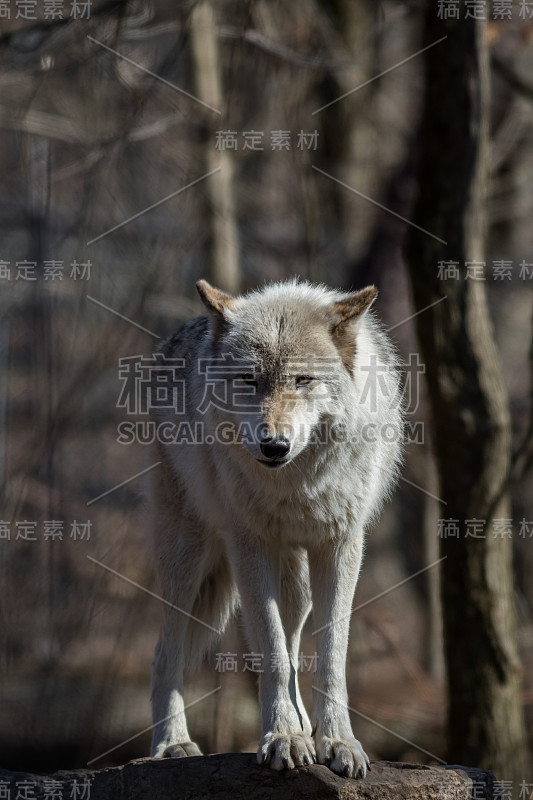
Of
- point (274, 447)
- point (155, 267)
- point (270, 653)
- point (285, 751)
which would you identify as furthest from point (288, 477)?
point (155, 267)

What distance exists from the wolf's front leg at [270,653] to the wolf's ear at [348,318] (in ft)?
3.32

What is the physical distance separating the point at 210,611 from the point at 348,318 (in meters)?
1.95

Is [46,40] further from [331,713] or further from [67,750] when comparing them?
[67,750]

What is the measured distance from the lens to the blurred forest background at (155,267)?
9773mm

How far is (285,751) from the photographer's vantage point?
386 cm

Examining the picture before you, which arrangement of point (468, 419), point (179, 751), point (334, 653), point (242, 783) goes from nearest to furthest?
point (242, 783), point (334, 653), point (179, 751), point (468, 419)

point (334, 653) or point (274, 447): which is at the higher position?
point (274, 447)

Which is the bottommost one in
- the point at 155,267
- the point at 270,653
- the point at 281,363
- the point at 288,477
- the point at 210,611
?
the point at 270,653

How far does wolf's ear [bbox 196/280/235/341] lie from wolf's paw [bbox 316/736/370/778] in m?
1.98

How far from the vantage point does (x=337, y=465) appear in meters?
4.21

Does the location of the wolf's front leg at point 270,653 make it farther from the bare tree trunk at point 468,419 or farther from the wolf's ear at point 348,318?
the bare tree trunk at point 468,419

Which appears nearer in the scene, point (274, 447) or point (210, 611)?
point (274, 447)

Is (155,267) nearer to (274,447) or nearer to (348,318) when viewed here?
(348,318)

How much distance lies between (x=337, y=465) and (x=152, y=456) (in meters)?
1.41
